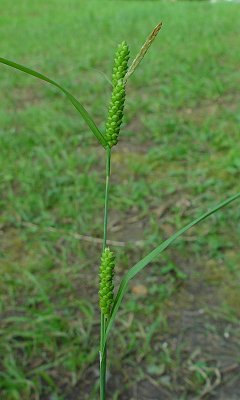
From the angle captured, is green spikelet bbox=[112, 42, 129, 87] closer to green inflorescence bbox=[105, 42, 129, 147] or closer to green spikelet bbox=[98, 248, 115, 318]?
green inflorescence bbox=[105, 42, 129, 147]

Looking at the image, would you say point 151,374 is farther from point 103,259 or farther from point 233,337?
point 103,259

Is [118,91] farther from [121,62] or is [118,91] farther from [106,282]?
[106,282]

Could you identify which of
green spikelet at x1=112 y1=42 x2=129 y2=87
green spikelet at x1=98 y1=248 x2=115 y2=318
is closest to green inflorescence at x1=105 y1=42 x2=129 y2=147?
green spikelet at x1=112 y1=42 x2=129 y2=87

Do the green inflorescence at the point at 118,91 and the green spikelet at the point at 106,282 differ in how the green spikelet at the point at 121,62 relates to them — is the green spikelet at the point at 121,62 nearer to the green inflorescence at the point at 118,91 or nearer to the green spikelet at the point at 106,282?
the green inflorescence at the point at 118,91

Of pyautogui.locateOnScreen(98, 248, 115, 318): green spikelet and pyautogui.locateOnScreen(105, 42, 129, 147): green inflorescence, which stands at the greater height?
pyautogui.locateOnScreen(105, 42, 129, 147): green inflorescence

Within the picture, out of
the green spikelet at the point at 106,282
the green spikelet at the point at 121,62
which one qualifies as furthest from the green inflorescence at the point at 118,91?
the green spikelet at the point at 106,282

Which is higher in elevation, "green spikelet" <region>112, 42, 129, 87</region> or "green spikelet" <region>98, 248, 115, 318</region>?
"green spikelet" <region>112, 42, 129, 87</region>

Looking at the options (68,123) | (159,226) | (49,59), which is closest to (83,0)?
(49,59)

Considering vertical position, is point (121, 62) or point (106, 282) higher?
point (121, 62)

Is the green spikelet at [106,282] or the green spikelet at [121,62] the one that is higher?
the green spikelet at [121,62]

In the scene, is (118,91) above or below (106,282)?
above

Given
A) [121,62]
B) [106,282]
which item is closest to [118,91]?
[121,62]
